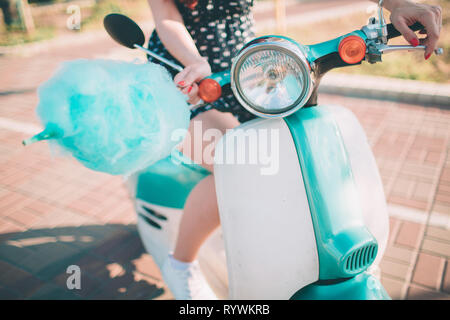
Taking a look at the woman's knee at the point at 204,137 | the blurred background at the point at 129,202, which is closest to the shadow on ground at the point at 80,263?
the blurred background at the point at 129,202

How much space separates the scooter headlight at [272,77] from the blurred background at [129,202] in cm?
32

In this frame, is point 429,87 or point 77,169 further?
point 429,87

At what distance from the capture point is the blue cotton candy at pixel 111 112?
2.93ft

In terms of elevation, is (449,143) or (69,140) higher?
(69,140)

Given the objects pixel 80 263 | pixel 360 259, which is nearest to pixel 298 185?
pixel 360 259

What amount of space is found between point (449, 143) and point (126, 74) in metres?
3.08

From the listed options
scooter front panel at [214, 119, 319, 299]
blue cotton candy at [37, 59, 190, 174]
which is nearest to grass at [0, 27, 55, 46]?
blue cotton candy at [37, 59, 190, 174]

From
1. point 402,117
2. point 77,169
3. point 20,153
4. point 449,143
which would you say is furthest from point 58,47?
point 449,143

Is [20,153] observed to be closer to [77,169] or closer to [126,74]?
[77,169]

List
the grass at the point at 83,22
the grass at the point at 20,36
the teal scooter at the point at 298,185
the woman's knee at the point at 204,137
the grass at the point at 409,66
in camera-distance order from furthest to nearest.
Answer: the grass at the point at 83,22
the grass at the point at 20,36
the grass at the point at 409,66
the woman's knee at the point at 204,137
the teal scooter at the point at 298,185

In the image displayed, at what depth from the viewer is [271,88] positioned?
103 cm

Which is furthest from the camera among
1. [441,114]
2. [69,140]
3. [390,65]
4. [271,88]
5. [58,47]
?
[58,47]

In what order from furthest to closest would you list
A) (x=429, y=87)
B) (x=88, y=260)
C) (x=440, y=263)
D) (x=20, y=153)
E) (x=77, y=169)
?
(x=429, y=87) < (x=20, y=153) < (x=77, y=169) < (x=88, y=260) < (x=440, y=263)

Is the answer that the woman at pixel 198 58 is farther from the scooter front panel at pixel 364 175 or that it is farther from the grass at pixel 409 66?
the grass at pixel 409 66
